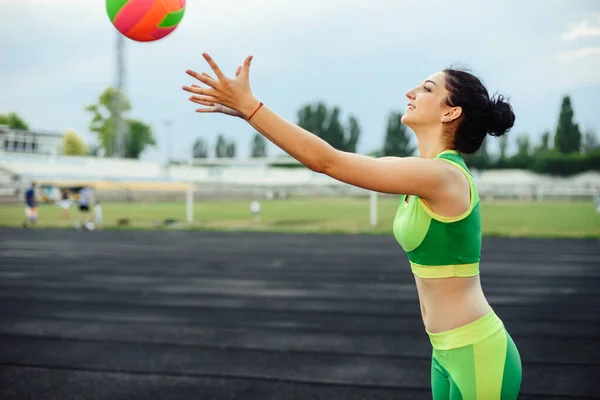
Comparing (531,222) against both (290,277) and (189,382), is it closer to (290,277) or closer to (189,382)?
(290,277)

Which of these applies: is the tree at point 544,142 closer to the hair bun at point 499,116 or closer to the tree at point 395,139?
the tree at point 395,139

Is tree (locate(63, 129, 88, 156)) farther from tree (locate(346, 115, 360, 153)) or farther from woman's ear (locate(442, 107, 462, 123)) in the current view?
woman's ear (locate(442, 107, 462, 123))

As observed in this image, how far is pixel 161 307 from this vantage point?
780cm

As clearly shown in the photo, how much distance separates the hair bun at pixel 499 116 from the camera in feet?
7.29

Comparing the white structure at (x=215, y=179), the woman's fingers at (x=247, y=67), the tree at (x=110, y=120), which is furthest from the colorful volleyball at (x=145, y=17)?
the tree at (x=110, y=120)

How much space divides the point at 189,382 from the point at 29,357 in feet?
6.00

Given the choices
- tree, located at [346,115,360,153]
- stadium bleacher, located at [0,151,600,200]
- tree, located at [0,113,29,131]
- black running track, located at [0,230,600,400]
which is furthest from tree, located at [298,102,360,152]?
black running track, located at [0,230,600,400]

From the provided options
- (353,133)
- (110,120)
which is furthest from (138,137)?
(353,133)

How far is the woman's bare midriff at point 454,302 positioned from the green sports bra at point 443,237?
35mm

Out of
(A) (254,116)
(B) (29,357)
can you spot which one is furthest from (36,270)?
(A) (254,116)

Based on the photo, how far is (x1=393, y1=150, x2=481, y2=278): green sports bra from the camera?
2.13 metres

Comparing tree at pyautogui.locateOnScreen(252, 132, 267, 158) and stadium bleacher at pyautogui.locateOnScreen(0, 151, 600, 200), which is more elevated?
tree at pyautogui.locateOnScreen(252, 132, 267, 158)

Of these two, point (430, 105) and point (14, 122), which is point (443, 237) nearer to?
point (430, 105)

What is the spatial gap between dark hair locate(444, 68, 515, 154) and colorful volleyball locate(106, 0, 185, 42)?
4.91 feet
